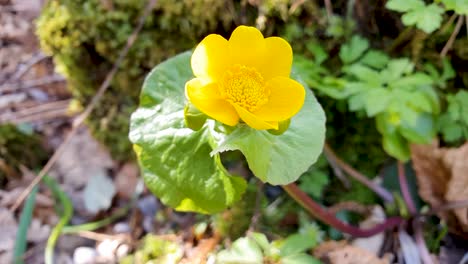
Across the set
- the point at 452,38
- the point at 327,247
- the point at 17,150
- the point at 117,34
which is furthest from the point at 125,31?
the point at 452,38

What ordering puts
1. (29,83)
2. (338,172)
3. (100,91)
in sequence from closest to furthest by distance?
(338,172) → (100,91) → (29,83)

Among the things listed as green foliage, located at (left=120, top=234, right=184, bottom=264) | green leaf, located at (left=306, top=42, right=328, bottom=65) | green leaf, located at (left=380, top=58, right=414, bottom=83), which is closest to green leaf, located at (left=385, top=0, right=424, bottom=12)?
green leaf, located at (left=380, top=58, right=414, bottom=83)

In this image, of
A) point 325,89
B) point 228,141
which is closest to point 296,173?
point 228,141

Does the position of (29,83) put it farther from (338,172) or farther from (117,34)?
(338,172)

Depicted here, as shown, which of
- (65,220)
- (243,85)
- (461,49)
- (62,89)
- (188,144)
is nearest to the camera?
(243,85)

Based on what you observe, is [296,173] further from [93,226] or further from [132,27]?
[93,226]

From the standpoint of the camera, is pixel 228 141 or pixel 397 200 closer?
pixel 228 141

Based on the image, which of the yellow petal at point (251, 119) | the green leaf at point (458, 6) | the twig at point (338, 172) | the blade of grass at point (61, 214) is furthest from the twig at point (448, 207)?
the blade of grass at point (61, 214)
